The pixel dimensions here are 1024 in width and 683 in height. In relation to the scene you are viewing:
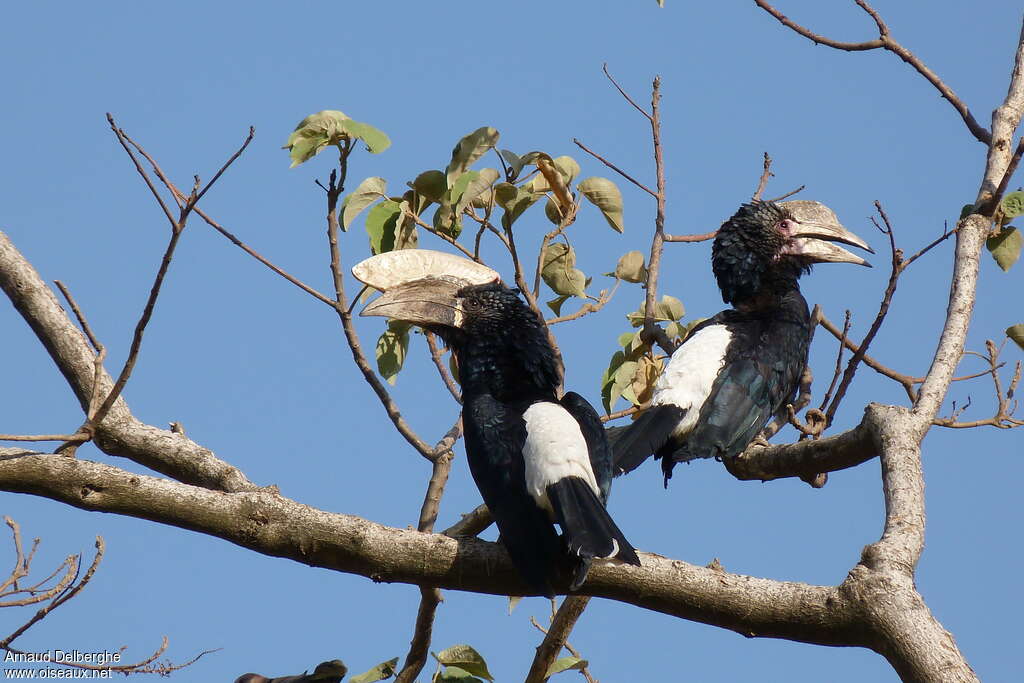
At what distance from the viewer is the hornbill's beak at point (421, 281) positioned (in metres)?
4.31

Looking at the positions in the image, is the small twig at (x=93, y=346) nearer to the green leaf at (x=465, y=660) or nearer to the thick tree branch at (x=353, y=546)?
the thick tree branch at (x=353, y=546)

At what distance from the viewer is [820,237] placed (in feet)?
19.9

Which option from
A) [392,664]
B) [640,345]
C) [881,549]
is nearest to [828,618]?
Answer: [881,549]

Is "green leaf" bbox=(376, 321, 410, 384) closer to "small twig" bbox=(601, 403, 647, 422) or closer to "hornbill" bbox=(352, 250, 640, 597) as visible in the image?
"hornbill" bbox=(352, 250, 640, 597)

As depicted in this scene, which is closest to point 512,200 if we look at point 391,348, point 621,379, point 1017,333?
point 391,348

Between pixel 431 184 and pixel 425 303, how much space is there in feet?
1.57

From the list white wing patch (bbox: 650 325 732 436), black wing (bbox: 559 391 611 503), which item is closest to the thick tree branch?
black wing (bbox: 559 391 611 503)

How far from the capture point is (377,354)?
15.0 ft

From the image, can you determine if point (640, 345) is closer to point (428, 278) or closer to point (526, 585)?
point (428, 278)

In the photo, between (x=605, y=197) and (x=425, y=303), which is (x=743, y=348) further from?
(x=425, y=303)

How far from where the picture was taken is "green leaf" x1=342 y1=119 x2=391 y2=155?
13.1ft

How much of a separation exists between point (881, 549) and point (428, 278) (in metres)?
2.15

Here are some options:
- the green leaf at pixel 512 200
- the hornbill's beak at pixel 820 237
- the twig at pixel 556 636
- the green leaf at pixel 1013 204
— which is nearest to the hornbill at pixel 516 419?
the green leaf at pixel 512 200

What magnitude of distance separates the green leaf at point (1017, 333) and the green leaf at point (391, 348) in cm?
252
